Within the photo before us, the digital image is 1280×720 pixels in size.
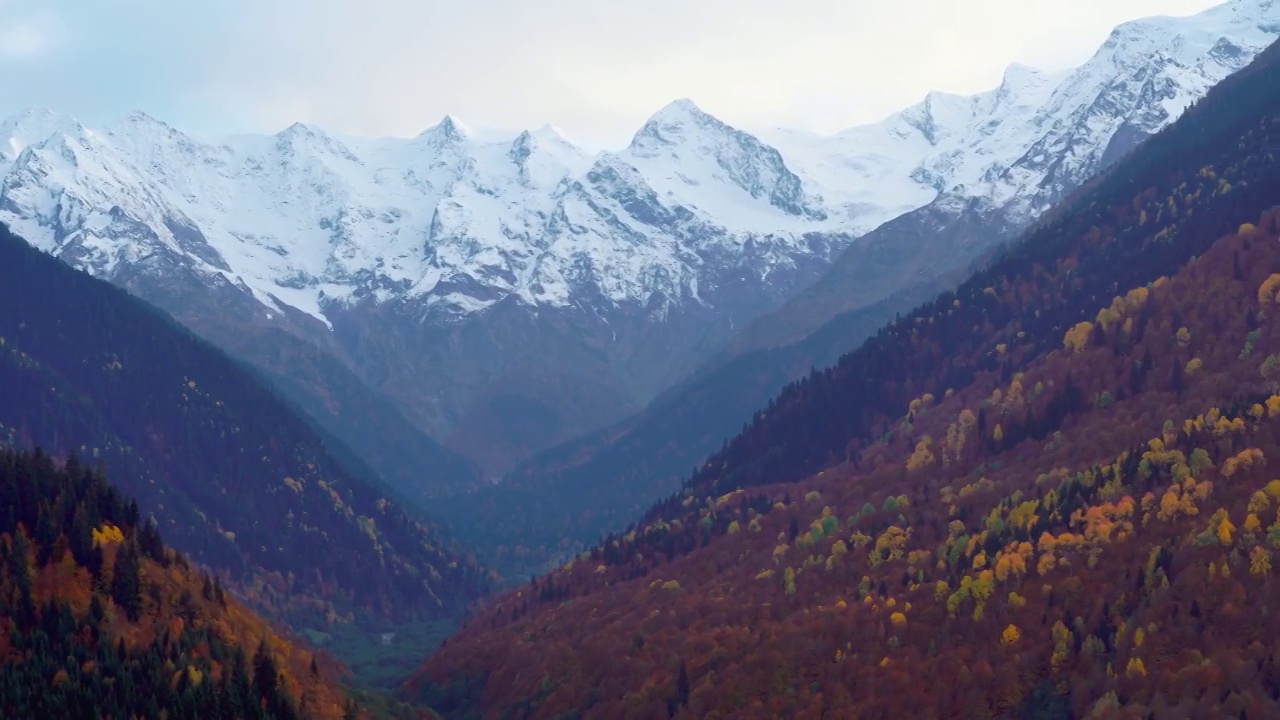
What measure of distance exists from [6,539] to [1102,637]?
13408cm

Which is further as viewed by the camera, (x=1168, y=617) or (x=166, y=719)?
(x=1168, y=617)

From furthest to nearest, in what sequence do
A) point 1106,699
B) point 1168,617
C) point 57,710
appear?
point 1168,617, point 1106,699, point 57,710

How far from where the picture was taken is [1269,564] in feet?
640

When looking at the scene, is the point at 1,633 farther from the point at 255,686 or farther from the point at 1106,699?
the point at 1106,699

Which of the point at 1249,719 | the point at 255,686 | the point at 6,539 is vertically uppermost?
the point at 6,539

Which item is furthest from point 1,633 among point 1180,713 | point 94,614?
point 1180,713

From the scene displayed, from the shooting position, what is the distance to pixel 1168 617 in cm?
19438

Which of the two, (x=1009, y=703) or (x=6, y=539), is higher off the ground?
(x=6, y=539)

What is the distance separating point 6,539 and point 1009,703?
123 metres

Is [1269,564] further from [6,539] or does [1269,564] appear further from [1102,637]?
[6,539]

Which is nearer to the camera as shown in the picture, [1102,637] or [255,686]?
[255,686]

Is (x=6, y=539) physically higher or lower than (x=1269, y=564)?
higher

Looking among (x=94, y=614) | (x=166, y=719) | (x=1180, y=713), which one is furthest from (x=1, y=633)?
(x=1180, y=713)

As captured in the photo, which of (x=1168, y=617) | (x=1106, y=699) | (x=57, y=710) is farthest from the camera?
(x=1168, y=617)
